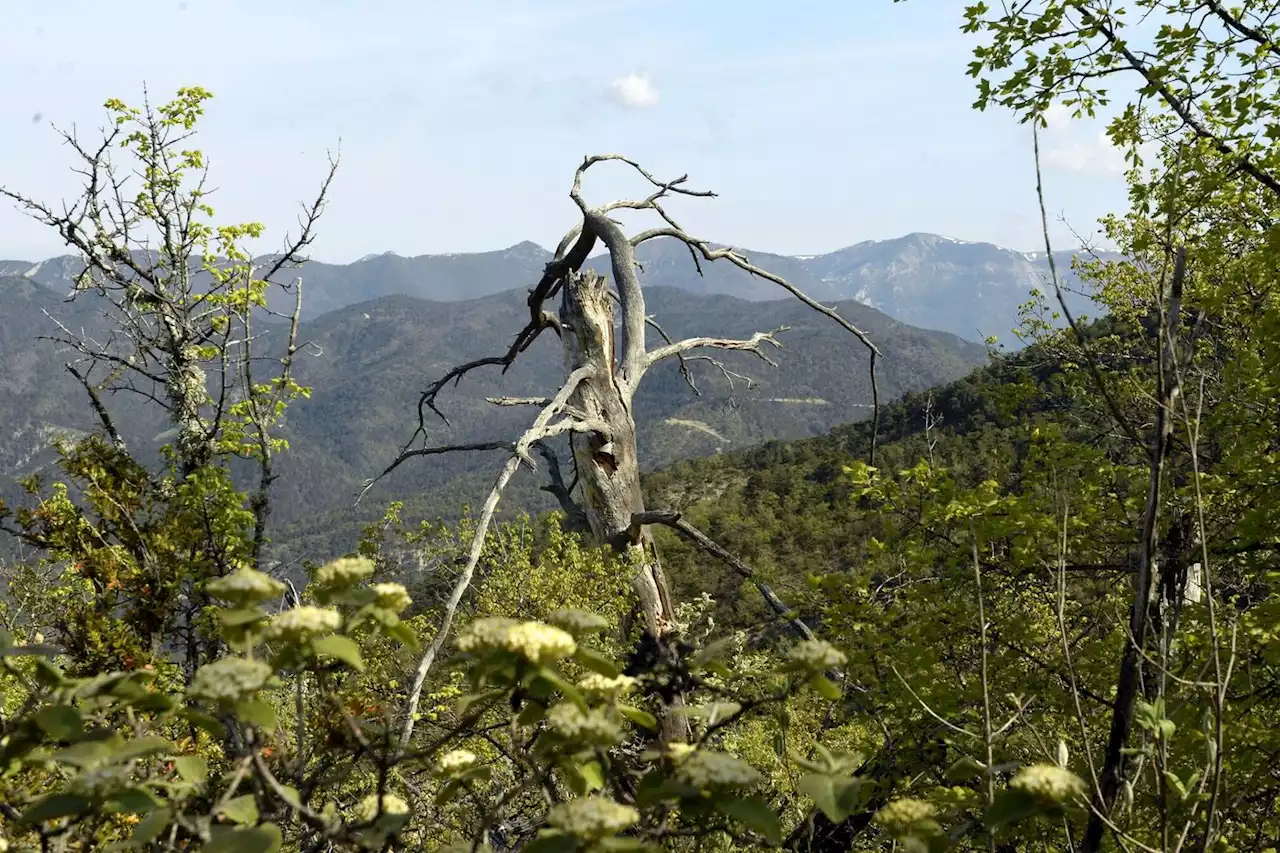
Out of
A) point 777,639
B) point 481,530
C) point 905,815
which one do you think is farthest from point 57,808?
point 777,639

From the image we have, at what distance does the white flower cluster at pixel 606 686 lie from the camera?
5.19 feet

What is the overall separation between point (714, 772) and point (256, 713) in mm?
718

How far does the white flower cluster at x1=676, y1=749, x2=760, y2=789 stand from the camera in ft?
4.28

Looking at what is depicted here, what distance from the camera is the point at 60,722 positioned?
4.09 ft

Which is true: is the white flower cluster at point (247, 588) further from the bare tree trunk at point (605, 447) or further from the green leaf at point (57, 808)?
the bare tree trunk at point (605, 447)

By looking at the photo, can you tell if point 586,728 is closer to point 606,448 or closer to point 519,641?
point 519,641

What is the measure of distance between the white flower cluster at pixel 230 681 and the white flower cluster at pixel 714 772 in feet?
2.22

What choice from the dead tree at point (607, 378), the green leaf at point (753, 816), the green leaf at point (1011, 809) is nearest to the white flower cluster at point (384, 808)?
the green leaf at point (753, 816)

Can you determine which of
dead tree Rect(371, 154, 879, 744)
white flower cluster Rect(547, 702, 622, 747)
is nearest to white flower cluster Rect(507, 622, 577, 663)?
white flower cluster Rect(547, 702, 622, 747)

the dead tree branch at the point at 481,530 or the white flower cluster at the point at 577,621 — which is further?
the dead tree branch at the point at 481,530

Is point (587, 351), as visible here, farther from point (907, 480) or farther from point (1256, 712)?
point (1256, 712)

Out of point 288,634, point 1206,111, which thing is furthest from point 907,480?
point 288,634

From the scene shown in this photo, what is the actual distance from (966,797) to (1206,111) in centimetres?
484

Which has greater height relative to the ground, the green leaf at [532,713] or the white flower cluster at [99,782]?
the white flower cluster at [99,782]
